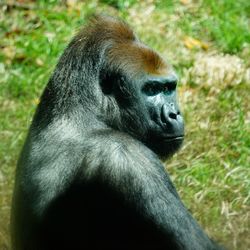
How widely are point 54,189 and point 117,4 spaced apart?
4.58 metres

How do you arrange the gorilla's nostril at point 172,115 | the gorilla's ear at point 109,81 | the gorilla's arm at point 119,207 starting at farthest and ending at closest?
the gorilla's nostril at point 172,115 < the gorilla's ear at point 109,81 < the gorilla's arm at point 119,207

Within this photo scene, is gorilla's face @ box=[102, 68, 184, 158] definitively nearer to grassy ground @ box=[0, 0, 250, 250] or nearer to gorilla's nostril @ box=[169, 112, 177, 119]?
gorilla's nostril @ box=[169, 112, 177, 119]

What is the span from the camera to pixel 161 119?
5.40 meters

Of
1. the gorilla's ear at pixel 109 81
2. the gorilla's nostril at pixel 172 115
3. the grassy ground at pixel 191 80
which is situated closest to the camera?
the gorilla's ear at pixel 109 81

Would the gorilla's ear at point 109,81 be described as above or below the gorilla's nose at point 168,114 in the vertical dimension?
above

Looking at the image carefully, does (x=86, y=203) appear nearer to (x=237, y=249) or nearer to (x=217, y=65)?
(x=237, y=249)

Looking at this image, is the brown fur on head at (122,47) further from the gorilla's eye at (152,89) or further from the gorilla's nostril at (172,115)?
the gorilla's nostril at (172,115)

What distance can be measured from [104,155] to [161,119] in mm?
783

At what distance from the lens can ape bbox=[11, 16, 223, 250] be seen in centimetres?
474

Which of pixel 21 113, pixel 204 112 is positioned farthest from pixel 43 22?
pixel 204 112

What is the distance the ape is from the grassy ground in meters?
1.29

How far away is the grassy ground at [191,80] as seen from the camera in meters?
6.74

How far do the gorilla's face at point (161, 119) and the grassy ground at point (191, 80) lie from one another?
1299 millimetres

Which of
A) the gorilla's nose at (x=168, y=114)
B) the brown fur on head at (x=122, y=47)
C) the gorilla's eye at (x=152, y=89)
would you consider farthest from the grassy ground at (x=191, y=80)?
the brown fur on head at (x=122, y=47)
